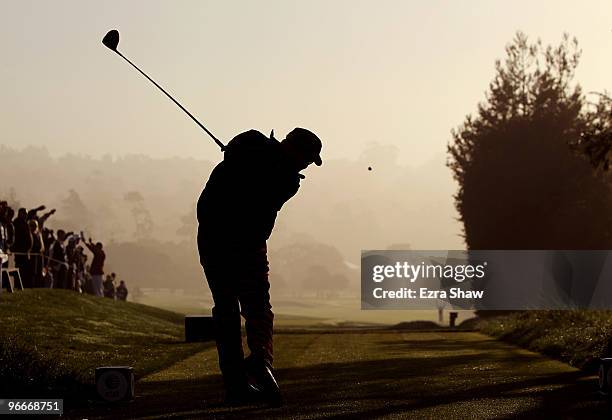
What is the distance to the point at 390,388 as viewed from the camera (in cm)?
1566

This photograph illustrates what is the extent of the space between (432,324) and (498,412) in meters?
52.8

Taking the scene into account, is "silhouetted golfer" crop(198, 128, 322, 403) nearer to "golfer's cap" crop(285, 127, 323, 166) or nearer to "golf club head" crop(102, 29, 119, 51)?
"golfer's cap" crop(285, 127, 323, 166)

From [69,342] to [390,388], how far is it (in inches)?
524

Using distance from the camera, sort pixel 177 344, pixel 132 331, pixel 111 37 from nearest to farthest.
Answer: pixel 111 37 → pixel 177 344 → pixel 132 331

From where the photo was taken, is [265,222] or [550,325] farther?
[550,325]

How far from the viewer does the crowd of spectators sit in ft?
130

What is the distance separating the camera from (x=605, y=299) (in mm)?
60125

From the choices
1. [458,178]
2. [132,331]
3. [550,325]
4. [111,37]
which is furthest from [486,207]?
[111,37]

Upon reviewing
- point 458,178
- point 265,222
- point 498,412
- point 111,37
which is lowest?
point 498,412

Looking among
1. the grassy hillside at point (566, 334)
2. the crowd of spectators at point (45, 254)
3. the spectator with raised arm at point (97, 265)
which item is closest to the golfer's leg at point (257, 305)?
the grassy hillside at point (566, 334)

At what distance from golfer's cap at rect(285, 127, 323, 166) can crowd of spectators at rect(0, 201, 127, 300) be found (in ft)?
86.7

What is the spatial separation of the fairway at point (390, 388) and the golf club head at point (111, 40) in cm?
408

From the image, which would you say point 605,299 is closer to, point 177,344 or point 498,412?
point 177,344

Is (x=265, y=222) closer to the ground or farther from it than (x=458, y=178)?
closer to the ground
